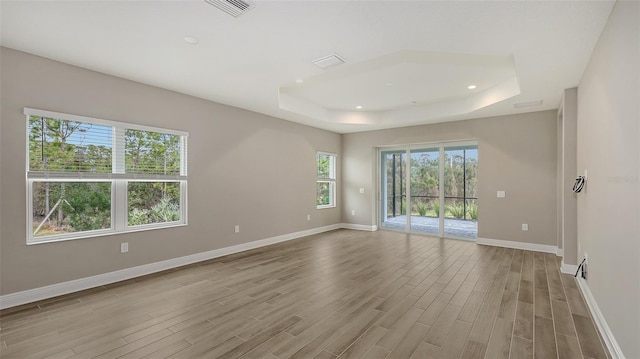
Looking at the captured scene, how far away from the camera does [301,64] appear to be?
3.49 metres

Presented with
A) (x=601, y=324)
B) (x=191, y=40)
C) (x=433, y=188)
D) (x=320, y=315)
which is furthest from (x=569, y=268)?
(x=191, y=40)

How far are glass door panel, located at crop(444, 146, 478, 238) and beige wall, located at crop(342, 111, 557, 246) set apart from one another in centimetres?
26

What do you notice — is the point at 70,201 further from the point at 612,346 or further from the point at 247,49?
the point at 612,346

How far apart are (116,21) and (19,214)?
7.67 feet

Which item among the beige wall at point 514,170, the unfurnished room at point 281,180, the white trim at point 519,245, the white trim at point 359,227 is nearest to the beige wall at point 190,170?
the unfurnished room at point 281,180

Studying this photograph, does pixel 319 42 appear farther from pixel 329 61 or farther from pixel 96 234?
pixel 96 234

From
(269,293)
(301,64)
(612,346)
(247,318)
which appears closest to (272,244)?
(269,293)

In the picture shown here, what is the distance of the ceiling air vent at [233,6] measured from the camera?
2.23 meters

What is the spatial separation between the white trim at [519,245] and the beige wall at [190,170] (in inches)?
144

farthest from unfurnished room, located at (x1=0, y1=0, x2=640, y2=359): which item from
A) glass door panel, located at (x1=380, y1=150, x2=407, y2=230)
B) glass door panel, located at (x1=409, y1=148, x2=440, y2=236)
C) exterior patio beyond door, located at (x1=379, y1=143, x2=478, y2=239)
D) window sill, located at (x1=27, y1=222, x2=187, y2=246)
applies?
glass door panel, located at (x1=380, y1=150, x2=407, y2=230)

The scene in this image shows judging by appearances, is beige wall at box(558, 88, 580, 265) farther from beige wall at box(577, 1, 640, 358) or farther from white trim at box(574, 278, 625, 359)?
beige wall at box(577, 1, 640, 358)

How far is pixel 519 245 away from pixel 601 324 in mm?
3366

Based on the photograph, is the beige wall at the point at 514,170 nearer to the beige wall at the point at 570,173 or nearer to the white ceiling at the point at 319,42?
the white ceiling at the point at 319,42

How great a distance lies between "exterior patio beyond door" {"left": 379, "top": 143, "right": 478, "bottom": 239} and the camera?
6.31 meters
